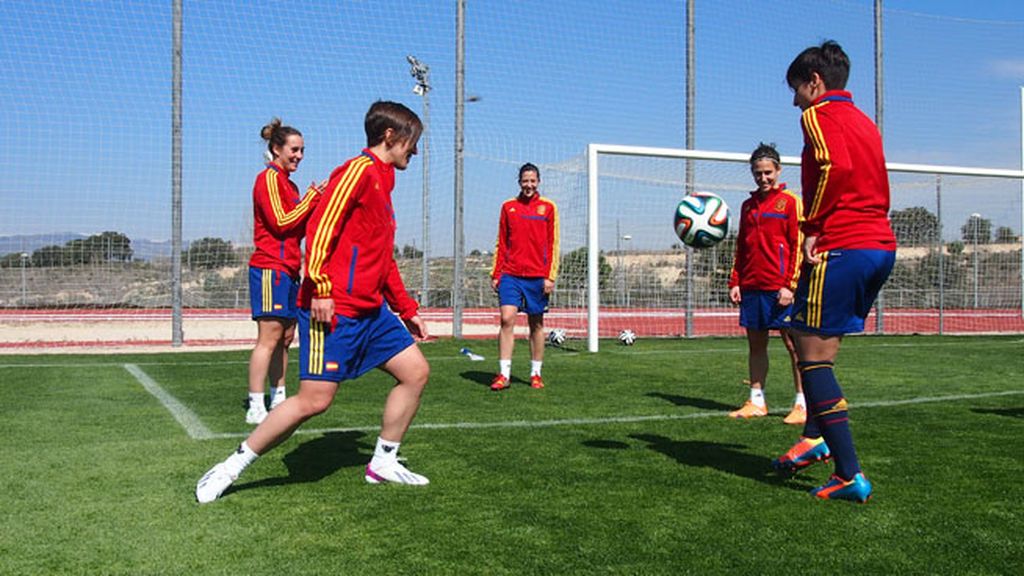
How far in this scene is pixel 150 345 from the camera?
45.8 feet

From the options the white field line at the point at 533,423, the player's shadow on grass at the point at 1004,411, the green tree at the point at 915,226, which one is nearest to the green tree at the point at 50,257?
the white field line at the point at 533,423

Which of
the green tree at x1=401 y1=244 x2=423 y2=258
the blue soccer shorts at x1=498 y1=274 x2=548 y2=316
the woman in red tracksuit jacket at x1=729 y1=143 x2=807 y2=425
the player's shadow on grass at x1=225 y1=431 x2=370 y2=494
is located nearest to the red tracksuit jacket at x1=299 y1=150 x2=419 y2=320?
the player's shadow on grass at x1=225 y1=431 x2=370 y2=494

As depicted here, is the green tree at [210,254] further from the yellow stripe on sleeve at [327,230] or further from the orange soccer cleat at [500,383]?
the yellow stripe on sleeve at [327,230]

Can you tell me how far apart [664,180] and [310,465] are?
11178mm

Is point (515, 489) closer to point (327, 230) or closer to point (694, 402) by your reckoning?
point (327, 230)

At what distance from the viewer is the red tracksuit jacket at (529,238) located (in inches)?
329

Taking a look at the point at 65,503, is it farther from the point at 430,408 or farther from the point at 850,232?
the point at 850,232

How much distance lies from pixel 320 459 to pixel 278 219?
5.86 feet

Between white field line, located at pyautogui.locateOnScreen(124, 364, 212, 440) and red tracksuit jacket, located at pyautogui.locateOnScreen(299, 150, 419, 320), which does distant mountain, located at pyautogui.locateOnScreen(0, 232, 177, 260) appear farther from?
red tracksuit jacket, located at pyautogui.locateOnScreen(299, 150, 419, 320)

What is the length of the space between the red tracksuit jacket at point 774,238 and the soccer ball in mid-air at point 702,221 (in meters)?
1.21

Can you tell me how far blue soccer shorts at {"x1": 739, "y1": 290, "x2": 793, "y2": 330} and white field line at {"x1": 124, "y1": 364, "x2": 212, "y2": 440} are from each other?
3881 mm

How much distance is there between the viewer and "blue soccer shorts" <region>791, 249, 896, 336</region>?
384 cm

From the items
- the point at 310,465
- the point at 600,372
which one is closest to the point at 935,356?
the point at 600,372

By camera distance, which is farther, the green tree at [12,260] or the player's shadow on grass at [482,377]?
the green tree at [12,260]
